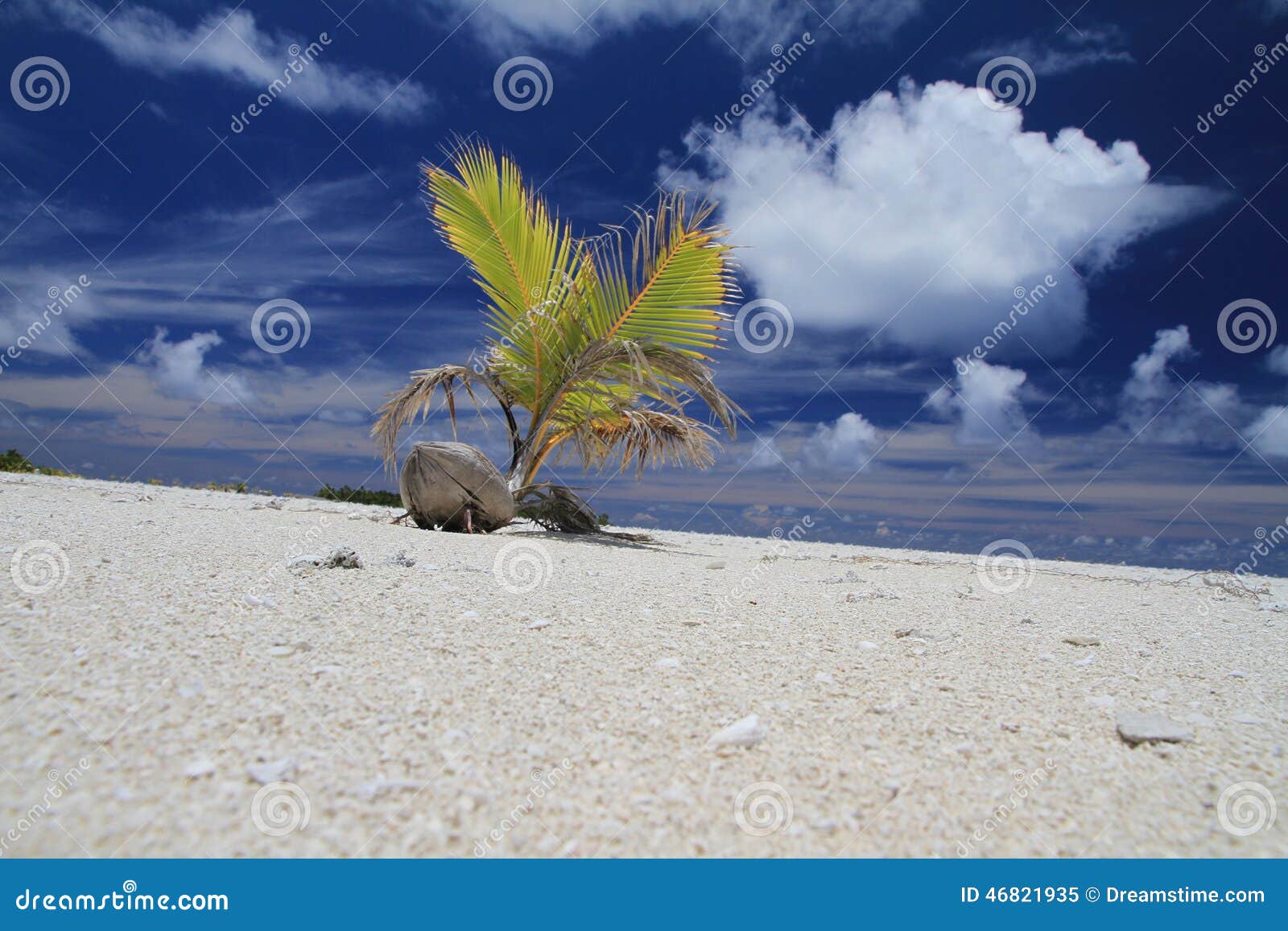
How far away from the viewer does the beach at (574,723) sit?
129 cm

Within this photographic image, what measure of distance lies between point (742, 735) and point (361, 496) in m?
9.99

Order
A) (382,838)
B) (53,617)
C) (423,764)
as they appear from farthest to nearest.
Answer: (53,617) < (423,764) < (382,838)

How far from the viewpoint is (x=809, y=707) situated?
185cm

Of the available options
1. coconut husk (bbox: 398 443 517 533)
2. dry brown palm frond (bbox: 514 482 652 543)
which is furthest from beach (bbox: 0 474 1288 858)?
dry brown palm frond (bbox: 514 482 652 543)

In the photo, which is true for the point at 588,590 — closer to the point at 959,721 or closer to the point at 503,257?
the point at 959,721

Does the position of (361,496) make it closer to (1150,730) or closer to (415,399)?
(415,399)

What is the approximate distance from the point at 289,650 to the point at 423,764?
751 mm

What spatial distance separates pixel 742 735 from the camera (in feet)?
5.34

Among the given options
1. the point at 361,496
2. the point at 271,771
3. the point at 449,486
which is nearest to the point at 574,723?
the point at 271,771

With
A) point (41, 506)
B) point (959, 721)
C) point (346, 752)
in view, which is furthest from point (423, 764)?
point (41, 506)

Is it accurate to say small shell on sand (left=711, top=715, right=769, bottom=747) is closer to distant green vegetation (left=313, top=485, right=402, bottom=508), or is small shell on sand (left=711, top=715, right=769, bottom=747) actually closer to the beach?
the beach

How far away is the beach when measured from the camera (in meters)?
1.29

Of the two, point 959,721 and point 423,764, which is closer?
point 423,764

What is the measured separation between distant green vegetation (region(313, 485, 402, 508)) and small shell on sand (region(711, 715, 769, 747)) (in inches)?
363
